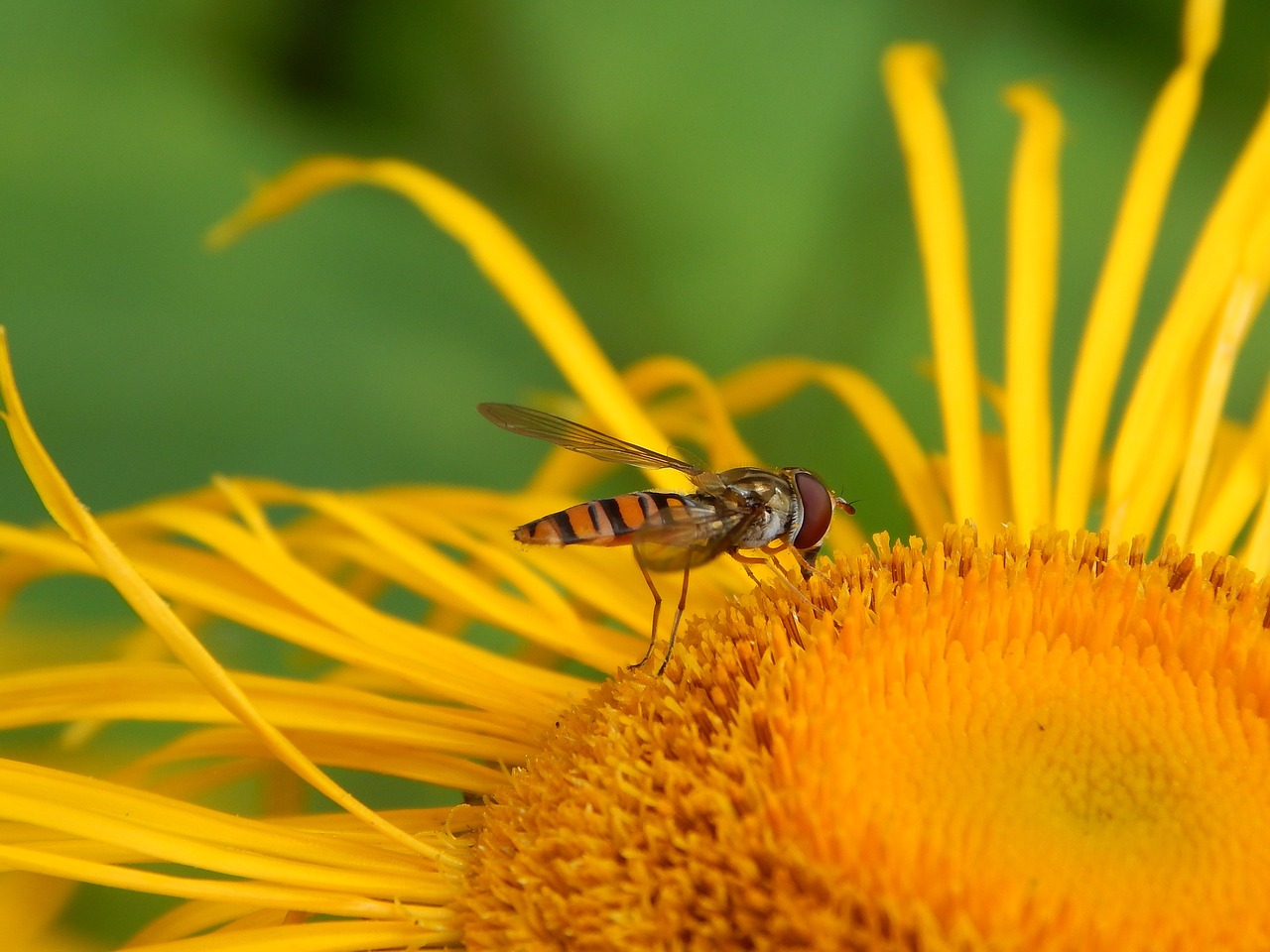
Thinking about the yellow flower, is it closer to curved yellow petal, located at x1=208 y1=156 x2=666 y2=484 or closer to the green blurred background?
curved yellow petal, located at x1=208 y1=156 x2=666 y2=484

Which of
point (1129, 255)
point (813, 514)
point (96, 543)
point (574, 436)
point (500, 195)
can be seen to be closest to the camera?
point (96, 543)

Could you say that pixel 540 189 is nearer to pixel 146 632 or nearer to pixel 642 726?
pixel 146 632

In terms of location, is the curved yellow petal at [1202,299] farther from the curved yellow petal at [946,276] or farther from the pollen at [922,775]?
the pollen at [922,775]

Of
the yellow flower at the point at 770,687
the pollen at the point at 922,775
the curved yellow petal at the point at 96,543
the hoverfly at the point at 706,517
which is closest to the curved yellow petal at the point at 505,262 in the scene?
the yellow flower at the point at 770,687

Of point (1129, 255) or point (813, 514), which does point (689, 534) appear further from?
point (1129, 255)

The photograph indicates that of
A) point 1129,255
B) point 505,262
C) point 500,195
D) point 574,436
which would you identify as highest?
point 500,195

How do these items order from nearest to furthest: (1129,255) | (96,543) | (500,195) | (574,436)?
(96,543)
(574,436)
(1129,255)
(500,195)

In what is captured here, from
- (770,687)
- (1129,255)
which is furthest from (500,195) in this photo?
(770,687)
